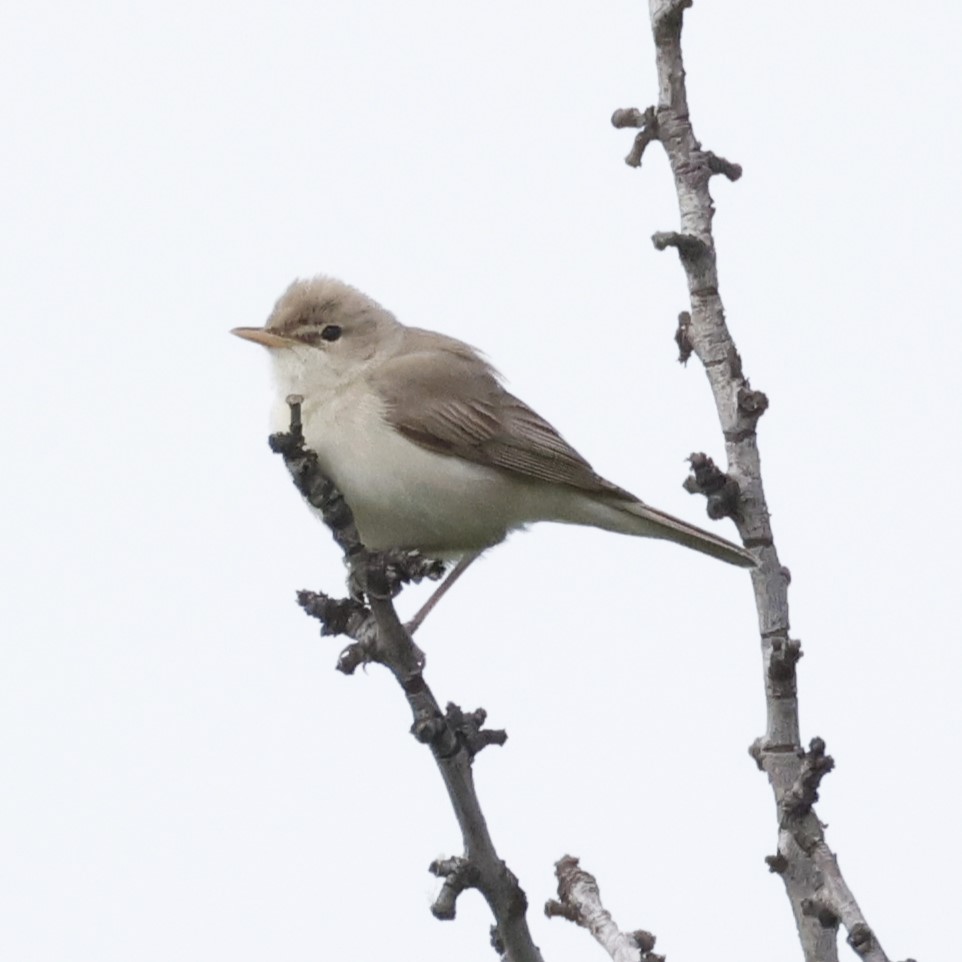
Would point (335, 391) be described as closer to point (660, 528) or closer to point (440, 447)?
point (440, 447)

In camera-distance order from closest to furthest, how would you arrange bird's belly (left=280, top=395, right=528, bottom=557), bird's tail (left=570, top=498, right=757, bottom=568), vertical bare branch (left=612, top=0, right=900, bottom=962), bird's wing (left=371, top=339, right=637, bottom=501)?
vertical bare branch (left=612, top=0, right=900, bottom=962) → bird's belly (left=280, top=395, right=528, bottom=557) → bird's wing (left=371, top=339, right=637, bottom=501) → bird's tail (left=570, top=498, right=757, bottom=568)

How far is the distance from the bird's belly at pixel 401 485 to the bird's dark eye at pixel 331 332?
1.59 feet

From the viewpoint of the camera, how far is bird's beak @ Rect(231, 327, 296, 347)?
6.45 m

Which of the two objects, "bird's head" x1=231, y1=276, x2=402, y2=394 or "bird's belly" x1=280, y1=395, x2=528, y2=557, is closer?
"bird's belly" x1=280, y1=395, x2=528, y2=557

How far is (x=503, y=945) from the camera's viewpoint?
3869 millimetres

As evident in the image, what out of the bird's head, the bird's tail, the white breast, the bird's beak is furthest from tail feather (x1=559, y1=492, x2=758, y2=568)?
the bird's beak

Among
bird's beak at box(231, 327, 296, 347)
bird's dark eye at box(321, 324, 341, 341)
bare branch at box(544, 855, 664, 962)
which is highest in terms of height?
bird's dark eye at box(321, 324, 341, 341)

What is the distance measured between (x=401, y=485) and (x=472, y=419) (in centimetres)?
72

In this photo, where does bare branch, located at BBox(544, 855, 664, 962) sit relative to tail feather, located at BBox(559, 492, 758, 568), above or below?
below

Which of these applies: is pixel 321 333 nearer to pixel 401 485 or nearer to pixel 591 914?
pixel 401 485

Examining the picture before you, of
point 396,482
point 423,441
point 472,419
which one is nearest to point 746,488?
point 396,482

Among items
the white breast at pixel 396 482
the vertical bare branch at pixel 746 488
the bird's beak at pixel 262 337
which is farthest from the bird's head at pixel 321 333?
the vertical bare branch at pixel 746 488

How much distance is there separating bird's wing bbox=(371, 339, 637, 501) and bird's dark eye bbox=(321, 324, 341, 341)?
0.23m

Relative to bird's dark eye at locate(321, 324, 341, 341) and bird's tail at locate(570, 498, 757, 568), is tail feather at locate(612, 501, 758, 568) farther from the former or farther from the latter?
bird's dark eye at locate(321, 324, 341, 341)
